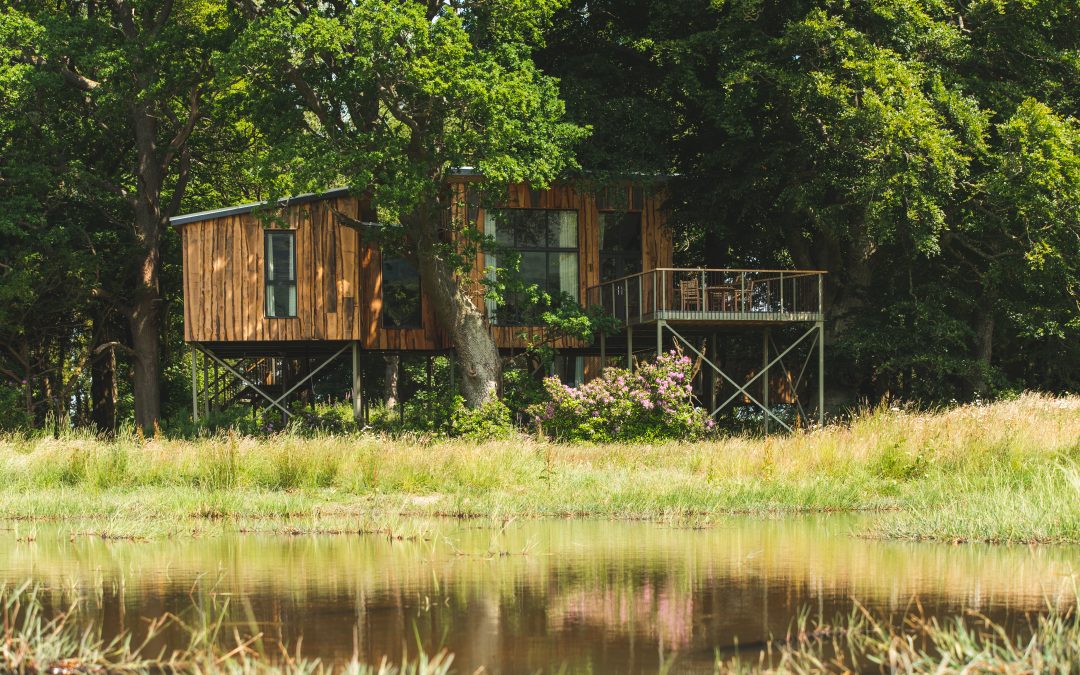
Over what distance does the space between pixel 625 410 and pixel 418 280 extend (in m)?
6.51

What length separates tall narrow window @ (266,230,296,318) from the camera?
87.6 ft

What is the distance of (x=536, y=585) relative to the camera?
8.38 m

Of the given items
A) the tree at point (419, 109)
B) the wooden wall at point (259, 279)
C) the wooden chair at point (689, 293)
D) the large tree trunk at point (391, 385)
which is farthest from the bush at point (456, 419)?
the large tree trunk at point (391, 385)

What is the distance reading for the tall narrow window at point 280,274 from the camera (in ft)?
87.6

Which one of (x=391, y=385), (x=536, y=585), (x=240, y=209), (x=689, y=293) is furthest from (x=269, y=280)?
(x=536, y=585)

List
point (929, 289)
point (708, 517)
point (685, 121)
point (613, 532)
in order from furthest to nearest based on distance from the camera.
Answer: point (685, 121)
point (929, 289)
point (708, 517)
point (613, 532)

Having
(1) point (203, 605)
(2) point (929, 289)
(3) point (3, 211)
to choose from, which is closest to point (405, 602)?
(1) point (203, 605)

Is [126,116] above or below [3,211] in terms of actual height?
above

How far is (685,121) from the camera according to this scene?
3055 centimetres

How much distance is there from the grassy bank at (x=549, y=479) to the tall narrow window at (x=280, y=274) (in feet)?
30.3

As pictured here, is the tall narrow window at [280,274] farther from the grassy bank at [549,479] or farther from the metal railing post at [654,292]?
the grassy bank at [549,479]

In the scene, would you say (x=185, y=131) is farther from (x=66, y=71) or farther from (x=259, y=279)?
(x=259, y=279)

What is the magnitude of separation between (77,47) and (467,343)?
10.9 metres

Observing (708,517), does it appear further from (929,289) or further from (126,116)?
(126,116)
